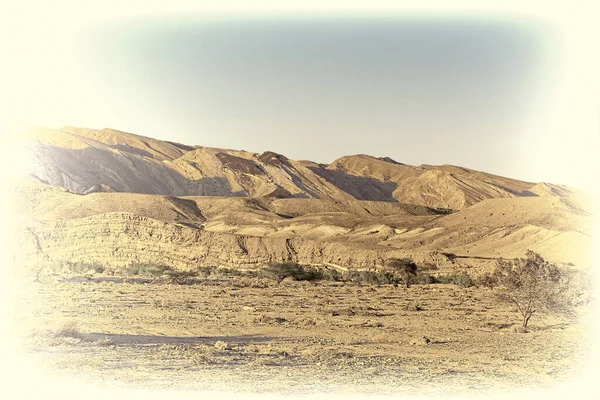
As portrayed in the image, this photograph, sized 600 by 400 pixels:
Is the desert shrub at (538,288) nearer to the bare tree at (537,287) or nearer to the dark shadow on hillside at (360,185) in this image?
the bare tree at (537,287)

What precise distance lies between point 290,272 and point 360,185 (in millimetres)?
106599

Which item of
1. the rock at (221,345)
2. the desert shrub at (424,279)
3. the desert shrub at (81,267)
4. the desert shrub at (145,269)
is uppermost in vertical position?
the desert shrub at (424,279)

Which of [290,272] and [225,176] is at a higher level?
[225,176]

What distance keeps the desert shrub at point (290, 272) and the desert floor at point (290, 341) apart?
10.8 metres

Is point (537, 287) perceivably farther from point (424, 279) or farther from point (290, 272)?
point (290, 272)

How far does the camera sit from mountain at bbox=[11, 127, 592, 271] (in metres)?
52.9

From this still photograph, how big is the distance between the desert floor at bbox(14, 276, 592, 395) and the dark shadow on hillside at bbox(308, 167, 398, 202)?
11211 centimetres

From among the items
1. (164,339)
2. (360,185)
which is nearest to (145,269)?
(164,339)

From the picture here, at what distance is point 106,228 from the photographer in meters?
53.8

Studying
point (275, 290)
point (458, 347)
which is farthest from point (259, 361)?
point (275, 290)

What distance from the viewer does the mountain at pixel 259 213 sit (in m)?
52.9

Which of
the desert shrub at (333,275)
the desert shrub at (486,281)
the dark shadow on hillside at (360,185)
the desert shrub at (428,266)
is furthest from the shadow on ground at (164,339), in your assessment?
the dark shadow on hillside at (360,185)

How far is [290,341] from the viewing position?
864 inches

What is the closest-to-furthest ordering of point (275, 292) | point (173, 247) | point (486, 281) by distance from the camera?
point (275, 292), point (486, 281), point (173, 247)
